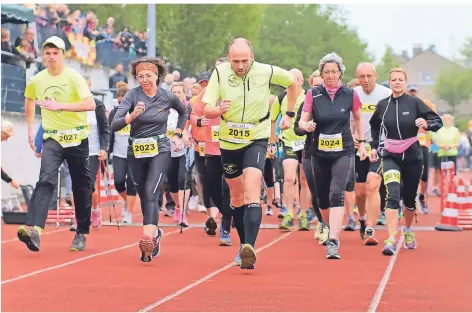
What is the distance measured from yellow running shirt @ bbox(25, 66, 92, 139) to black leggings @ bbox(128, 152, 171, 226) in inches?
35.2

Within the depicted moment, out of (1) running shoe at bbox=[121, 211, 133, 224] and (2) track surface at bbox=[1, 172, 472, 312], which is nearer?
(2) track surface at bbox=[1, 172, 472, 312]

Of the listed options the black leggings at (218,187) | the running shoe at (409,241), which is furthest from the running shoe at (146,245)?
the running shoe at (409,241)

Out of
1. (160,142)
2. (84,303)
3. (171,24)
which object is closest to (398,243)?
(160,142)

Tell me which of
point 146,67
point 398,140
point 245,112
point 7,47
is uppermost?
point 7,47

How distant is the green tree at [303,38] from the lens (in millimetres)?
77125

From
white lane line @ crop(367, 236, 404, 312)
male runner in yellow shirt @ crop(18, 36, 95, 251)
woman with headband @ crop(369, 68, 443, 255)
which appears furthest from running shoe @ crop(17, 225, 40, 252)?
woman with headband @ crop(369, 68, 443, 255)

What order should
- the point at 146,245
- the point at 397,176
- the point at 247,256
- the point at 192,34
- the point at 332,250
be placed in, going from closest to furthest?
1. the point at 247,256
2. the point at 146,245
3. the point at 332,250
4. the point at 397,176
5. the point at 192,34

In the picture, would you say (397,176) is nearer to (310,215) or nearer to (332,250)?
(332,250)

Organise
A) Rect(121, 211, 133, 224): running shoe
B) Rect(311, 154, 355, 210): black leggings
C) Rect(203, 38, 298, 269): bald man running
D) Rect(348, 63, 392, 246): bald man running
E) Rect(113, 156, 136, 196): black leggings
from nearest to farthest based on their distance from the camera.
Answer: Rect(203, 38, 298, 269): bald man running, Rect(311, 154, 355, 210): black leggings, Rect(348, 63, 392, 246): bald man running, Rect(113, 156, 136, 196): black leggings, Rect(121, 211, 133, 224): running shoe

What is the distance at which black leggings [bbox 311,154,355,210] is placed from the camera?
12.9 meters

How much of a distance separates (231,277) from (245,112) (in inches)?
63.0

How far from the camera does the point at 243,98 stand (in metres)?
11.5

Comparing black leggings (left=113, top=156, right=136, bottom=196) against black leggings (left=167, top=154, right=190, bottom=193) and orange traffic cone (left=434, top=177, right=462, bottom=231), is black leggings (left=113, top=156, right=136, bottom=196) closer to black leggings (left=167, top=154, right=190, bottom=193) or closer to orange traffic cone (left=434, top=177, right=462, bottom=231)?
black leggings (left=167, top=154, right=190, bottom=193)

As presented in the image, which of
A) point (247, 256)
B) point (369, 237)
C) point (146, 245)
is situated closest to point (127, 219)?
point (369, 237)
